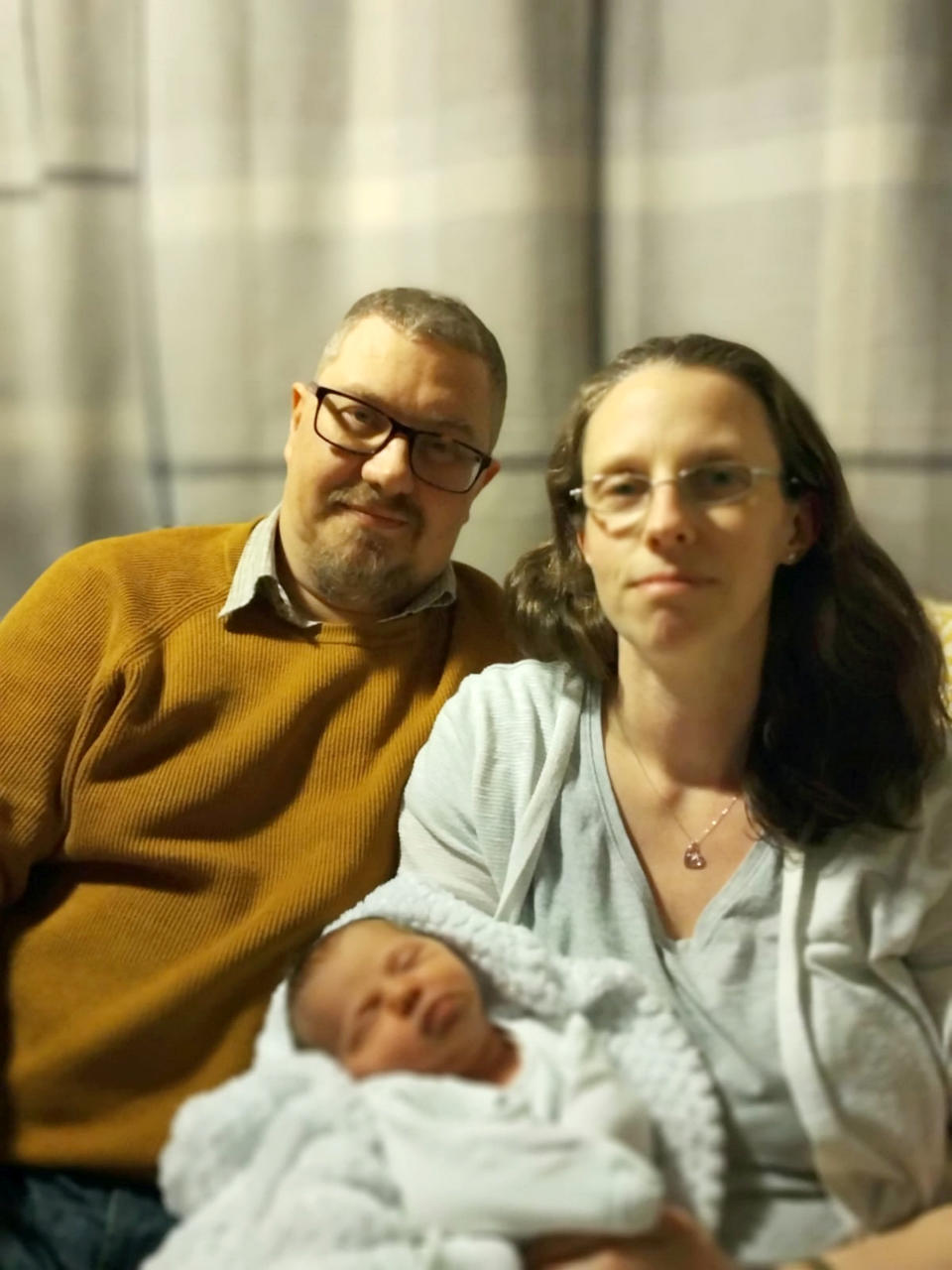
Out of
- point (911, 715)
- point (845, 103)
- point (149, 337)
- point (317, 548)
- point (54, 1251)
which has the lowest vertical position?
point (54, 1251)

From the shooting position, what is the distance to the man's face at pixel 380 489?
120 centimetres

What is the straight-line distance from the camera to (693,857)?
99cm

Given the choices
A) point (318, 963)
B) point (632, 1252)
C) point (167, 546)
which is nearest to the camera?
point (632, 1252)

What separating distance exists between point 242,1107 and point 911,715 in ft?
2.26

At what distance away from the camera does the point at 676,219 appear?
1.56 meters

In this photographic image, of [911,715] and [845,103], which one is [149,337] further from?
[911,715]

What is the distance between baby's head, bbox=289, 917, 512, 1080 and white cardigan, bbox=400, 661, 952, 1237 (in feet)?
0.58

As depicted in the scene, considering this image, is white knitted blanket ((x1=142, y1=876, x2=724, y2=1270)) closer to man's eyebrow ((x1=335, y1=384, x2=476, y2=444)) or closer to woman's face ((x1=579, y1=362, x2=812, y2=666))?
woman's face ((x1=579, y1=362, x2=812, y2=666))

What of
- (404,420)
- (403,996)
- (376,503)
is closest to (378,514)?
(376,503)

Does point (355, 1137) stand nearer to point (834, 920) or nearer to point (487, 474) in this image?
point (834, 920)

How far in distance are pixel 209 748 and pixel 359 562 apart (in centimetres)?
27

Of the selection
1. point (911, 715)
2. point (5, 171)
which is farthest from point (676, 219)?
point (5, 171)

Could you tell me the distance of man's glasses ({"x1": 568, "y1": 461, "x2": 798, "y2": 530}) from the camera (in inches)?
35.4

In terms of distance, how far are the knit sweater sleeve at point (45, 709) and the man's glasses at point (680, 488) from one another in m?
0.59
